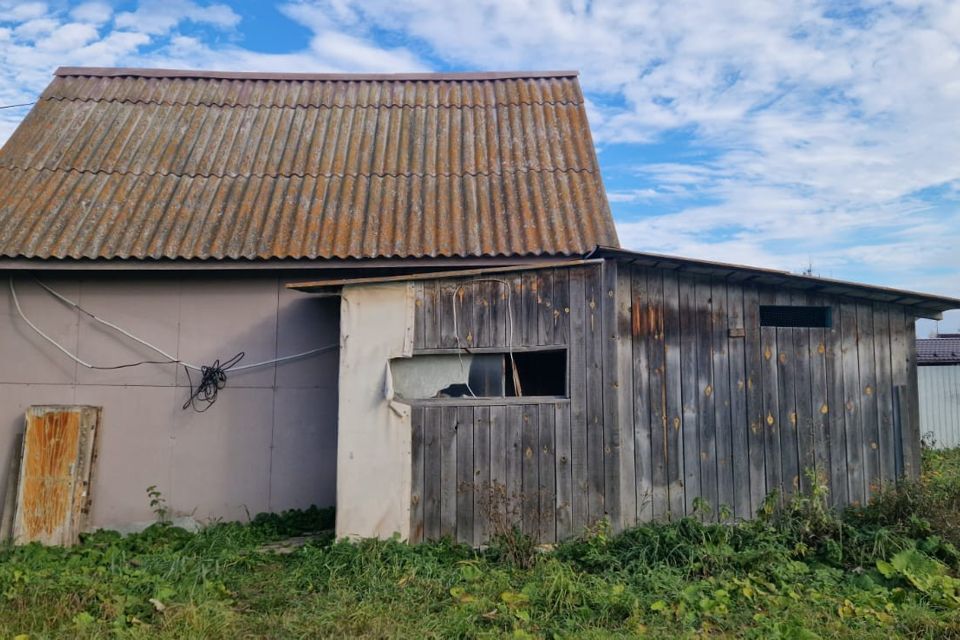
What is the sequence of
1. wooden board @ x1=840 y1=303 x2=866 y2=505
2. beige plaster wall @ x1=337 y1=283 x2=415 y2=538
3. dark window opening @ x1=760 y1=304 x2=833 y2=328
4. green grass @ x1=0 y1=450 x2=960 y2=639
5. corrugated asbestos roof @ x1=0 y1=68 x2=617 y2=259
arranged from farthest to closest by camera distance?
corrugated asbestos roof @ x1=0 y1=68 x2=617 y2=259 < dark window opening @ x1=760 y1=304 x2=833 y2=328 < wooden board @ x1=840 y1=303 x2=866 y2=505 < beige plaster wall @ x1=337 y1=283 x2=415 y2=538 < green grass @ x1=0 y1=450 x2=960 y2=639

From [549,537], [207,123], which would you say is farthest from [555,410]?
[207,123]

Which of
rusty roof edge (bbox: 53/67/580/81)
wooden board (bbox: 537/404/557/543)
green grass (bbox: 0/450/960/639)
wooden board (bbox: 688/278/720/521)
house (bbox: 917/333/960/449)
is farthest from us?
house (bbox: 917/333/960/449)

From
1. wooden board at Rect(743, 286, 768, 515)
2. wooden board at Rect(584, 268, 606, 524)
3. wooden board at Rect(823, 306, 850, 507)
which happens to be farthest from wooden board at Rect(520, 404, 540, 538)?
wooden board at Rect(823, 306, 850, 507)

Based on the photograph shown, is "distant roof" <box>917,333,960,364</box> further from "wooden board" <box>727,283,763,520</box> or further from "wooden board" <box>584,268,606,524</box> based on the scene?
"wooden board" <box>584,268,606,524</box>

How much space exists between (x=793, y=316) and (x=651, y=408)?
5.98ft

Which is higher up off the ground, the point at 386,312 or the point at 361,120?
the point at 361,120

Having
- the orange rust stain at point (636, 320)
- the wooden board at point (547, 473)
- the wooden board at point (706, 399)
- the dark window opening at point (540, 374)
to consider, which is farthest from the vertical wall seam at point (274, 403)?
the wooden board at point (706, 399)

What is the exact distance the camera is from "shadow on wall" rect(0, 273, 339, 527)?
22.9ft

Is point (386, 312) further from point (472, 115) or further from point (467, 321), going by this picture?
point (472, 115)

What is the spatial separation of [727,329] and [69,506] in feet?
21.7

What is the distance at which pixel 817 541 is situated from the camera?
581cm

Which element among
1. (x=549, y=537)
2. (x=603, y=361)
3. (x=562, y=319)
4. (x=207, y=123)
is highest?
(x=207, y=123)

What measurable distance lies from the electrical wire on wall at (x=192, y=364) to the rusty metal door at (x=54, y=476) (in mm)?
698

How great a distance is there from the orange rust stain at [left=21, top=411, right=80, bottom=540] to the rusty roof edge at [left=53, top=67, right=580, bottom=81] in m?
6.08
